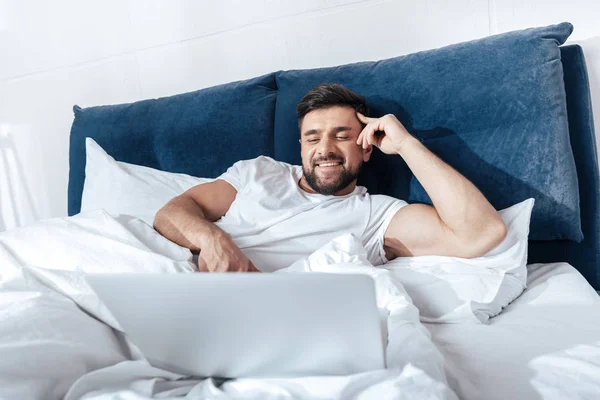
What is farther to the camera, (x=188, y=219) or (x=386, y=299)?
(x=188, y=219)

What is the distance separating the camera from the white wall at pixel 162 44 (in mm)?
1921

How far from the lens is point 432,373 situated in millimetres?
808

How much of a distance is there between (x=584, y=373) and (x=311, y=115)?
1.07 metres

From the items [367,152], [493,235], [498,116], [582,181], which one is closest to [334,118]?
[367,152]

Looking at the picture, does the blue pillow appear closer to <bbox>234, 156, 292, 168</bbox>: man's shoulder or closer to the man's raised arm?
the man's raised arm

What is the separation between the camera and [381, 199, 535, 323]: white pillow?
1.26 metres

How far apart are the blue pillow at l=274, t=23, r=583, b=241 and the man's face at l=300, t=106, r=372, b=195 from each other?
4.4 inches

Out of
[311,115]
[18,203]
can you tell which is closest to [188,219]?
[311,115]

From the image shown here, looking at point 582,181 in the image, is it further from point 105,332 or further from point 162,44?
point 162,44

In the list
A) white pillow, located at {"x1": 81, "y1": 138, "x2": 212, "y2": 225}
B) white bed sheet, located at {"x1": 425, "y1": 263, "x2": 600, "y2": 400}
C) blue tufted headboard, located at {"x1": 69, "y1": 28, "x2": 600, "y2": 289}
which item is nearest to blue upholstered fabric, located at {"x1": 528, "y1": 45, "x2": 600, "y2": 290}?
blue tufted headboard, located at {"x1": 69, "y1": 28, "x2": 600, "y2": 289}

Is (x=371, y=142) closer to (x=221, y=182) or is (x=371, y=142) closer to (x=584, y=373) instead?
(x=221, y=182)

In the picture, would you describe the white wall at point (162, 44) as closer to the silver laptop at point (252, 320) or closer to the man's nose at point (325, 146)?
the man's nose at point (325, 146)

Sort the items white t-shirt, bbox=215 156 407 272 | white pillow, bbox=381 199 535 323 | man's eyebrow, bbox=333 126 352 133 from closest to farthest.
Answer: white pillow, bbox=381 199 535 323 < white t-shirt, bbox=215 156 407 272 < man's eyebrow, bbox=333 126 352 133

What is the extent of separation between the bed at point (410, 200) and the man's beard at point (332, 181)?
0.12 m
